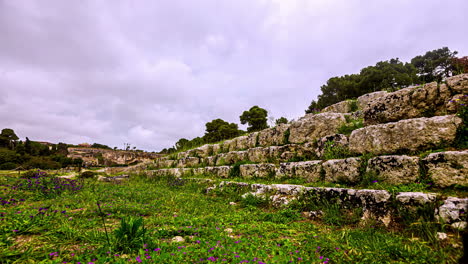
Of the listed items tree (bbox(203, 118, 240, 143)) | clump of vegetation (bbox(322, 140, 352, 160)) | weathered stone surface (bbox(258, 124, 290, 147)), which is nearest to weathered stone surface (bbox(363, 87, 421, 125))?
clump of vegetation (bbox(322, 140, 352, 160))

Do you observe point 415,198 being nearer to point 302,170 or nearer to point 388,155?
point 388,155

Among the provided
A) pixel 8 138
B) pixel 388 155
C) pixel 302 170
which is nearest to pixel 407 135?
pixel 388 155

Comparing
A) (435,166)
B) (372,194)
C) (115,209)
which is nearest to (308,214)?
(372,194)

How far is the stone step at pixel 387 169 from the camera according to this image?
2662mm

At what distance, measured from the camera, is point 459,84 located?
3.37m

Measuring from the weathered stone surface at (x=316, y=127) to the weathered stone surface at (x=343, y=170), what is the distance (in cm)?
164

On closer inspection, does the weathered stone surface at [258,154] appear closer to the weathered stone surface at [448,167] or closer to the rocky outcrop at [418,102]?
the rocky outcrop at [418,102]

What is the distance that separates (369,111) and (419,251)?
3.40m

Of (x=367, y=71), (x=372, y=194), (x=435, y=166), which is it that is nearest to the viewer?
(x=435, y=166)

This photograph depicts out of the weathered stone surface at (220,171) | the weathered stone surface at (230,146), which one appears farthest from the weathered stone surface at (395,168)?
the weathered stone surface at (230,146)

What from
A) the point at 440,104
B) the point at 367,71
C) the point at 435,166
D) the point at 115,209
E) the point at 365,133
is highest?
the point at 367,71

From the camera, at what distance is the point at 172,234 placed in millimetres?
2965

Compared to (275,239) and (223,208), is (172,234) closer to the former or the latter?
(275,239)

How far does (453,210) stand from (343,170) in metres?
1.89
